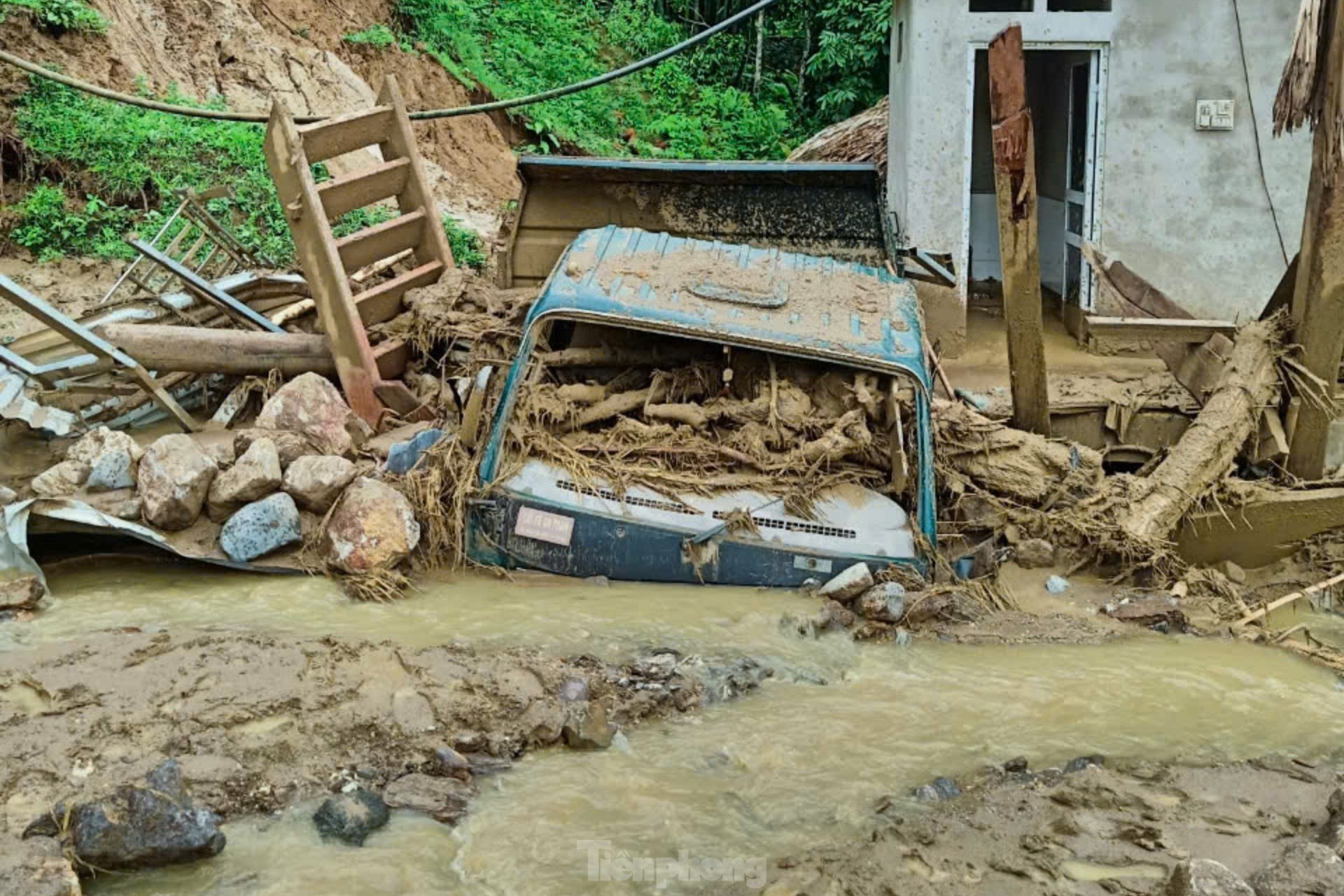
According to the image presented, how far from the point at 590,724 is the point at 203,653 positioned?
1474 millimetres

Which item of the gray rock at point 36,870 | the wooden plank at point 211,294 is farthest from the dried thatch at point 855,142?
the gray rock at point 36,870

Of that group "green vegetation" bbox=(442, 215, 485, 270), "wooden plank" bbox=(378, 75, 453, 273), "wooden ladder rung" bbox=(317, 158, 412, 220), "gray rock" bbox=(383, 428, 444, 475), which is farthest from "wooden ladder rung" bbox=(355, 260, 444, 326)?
"green vegetation" bbox=(442, 215, 485, 270)

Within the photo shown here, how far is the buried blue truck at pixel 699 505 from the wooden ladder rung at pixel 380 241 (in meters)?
2.38

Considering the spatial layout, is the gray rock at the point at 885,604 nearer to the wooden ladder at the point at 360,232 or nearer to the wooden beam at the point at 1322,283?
the wooden beam at the point at 1322,283

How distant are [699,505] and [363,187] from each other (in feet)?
12.2

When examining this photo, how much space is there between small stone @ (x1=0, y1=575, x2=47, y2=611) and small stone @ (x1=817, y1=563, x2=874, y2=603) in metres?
3.33

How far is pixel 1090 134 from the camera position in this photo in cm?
998

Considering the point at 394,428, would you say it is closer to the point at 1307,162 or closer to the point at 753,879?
the point at 753,879

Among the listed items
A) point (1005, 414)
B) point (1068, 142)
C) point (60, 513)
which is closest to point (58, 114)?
point (60, 513)

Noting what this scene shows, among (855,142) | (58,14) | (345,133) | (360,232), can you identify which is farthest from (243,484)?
(855,142)

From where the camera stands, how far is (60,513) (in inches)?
211

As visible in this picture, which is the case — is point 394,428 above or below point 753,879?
above

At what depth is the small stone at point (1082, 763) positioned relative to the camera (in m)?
4.06

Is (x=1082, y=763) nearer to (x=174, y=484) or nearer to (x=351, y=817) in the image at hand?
(x=351, y=817)
